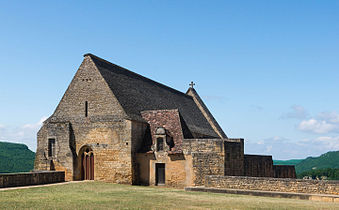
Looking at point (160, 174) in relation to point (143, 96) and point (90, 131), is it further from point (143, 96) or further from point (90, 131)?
point (143, 96)

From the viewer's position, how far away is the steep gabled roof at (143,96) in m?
30.4

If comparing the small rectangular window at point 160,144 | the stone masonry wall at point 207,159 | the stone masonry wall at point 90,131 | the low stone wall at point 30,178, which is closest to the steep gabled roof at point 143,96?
the stone masonry wall at point 90,131

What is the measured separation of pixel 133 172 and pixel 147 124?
13.2ft

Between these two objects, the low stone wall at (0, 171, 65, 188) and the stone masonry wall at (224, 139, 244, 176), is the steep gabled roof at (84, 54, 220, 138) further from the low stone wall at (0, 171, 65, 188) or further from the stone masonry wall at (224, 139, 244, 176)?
the stone masonry wall at (224, 139, 244, 176)

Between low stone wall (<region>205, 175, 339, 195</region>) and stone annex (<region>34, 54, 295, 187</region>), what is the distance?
1898 millimetres

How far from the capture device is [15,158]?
75438mm

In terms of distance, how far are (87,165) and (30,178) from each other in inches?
218

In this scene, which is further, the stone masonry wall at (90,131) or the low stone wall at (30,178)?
the stone masonry wall at (90,131)

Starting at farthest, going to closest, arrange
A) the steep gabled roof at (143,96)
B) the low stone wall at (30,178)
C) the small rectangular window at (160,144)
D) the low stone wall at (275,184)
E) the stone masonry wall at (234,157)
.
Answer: the steep gabled roof at (143,96)
the small rectangular window at (160,144)
the stone masonry wall at (234,157)
the low stone wall at (30,178)
the low stone wall at (275,184)

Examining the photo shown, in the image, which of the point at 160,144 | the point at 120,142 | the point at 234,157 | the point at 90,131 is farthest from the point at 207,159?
the point at 90,131

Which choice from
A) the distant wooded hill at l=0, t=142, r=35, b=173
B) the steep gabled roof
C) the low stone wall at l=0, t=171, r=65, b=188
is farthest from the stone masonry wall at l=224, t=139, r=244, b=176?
the distant wooded hill at l=0, t=142, r=35, b=173

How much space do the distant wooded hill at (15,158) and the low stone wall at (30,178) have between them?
151ft

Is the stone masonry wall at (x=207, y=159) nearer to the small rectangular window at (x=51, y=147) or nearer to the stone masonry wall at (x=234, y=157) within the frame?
the stone masonry wall at (x=234, y=157)

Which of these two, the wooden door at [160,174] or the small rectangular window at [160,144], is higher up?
the small rectangular window at [160,144]
